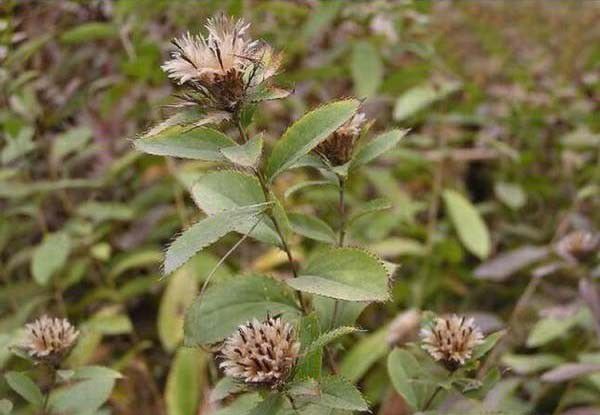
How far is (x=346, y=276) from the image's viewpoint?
669 millimetres

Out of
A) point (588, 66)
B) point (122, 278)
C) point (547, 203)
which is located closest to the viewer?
point (122, 278)

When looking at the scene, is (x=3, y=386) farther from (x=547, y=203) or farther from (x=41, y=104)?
(x=547, y=203)

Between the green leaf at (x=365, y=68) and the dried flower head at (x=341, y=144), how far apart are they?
2.81 feet

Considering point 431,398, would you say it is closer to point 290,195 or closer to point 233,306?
point 233,306

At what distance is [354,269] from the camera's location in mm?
667

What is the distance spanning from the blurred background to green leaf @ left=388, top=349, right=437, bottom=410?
17.7 inches

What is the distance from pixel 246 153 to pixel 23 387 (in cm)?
32

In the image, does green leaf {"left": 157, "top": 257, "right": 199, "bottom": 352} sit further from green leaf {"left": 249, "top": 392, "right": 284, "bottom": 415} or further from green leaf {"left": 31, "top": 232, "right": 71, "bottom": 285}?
green leaf {"left": 249, "top": 392, "right": 284, "bottom": 415}

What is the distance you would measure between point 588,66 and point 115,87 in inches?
47.4

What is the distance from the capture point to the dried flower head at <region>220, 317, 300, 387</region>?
604 mm

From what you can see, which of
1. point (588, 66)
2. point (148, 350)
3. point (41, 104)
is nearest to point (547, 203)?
point (588, 66)

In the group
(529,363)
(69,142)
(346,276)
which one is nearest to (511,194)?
(529,363)

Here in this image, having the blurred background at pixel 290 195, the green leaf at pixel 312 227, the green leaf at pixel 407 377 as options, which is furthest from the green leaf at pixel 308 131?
the blurred background at pixel 290 195

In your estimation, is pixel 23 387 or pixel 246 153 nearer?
pixel 246 153
